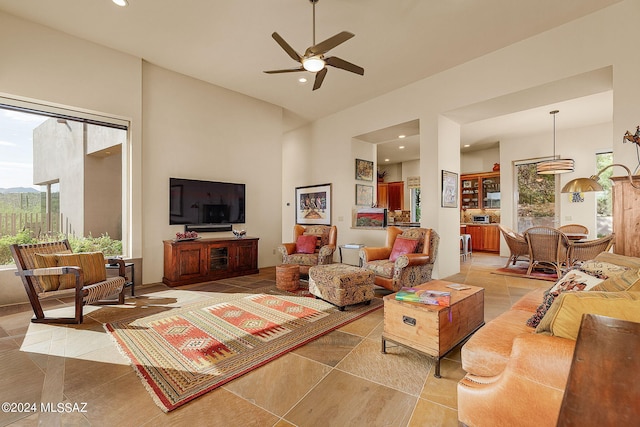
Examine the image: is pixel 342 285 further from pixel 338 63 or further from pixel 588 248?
pixel 588 248

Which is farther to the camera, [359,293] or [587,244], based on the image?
[587,244]

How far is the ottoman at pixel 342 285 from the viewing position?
3.24m

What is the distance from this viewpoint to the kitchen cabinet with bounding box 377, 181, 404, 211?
10453 millimetres

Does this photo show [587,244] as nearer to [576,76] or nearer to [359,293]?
[576,76]

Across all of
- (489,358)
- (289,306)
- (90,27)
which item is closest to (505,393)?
(489,358)

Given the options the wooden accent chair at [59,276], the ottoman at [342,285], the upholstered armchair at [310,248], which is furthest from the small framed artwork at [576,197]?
the wooden accent chair at [59,276]

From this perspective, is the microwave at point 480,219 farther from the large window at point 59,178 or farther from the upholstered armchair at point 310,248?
the large window at point 59,178

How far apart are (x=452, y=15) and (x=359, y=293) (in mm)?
3439

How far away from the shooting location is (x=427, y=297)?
214cm

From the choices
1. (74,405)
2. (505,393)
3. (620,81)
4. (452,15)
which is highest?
(452,15)

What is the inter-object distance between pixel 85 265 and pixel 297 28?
3.80 m

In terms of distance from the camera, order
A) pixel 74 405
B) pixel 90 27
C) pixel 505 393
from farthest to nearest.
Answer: pixel 90 27
pixel 74 405
pixel 505 393

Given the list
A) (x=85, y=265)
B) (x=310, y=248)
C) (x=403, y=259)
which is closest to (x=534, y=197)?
(x=403, y=259)

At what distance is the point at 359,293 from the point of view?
336 centimetres
